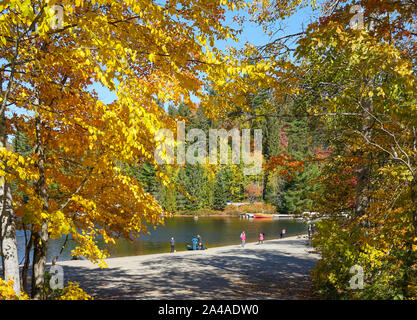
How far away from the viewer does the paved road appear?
9945 mm

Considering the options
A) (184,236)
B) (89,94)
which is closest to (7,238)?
(89,94)

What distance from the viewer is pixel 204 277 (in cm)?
1251

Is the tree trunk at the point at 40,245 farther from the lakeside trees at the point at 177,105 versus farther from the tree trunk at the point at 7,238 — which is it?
the tree trunk at the point at 7,238

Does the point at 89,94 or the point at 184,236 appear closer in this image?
the point at 89,94

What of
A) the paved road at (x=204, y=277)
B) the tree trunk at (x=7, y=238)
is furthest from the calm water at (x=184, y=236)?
the tree trunk at (x=7, y=238)

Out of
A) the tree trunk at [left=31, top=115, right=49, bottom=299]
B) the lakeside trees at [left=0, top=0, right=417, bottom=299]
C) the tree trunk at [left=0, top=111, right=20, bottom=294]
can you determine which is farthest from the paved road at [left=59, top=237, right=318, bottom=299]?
the tree trunk at [left=0, top=111, right=20, bottom=294]

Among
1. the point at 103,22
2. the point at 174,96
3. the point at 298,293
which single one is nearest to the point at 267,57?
the point at 174,96

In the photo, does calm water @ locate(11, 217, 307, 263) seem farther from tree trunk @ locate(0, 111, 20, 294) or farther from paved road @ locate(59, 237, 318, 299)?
tree trunk @ locate(0, 111, 20, 294)

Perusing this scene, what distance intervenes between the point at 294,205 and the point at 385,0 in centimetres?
5152

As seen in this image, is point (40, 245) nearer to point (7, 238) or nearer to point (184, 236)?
point (7, 238)

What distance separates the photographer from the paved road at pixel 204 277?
9945 millimetres

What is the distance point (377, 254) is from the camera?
6.96 m
